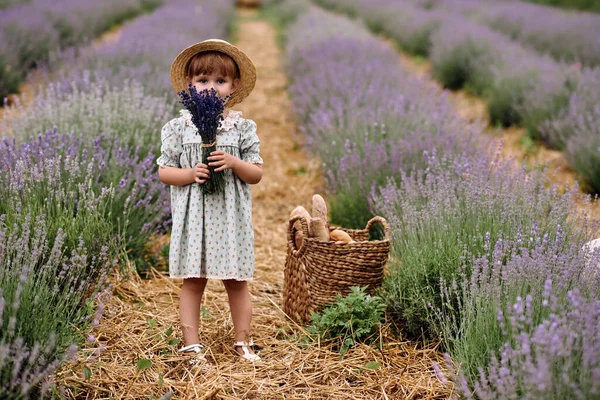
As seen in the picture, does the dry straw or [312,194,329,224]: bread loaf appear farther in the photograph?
[312,194,329,224]: bread loaf

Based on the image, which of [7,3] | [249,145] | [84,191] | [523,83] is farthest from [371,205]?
[7,3]

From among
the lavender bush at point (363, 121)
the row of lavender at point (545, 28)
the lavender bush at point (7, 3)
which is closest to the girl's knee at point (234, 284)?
the lavender bush at point (363, 121)

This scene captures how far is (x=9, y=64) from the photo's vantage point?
7.26 m

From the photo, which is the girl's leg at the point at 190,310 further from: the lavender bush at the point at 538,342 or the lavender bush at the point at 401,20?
the lavender bush at the point at 401,20

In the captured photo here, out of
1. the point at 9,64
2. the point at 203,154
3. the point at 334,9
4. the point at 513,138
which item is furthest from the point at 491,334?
the point at 334,9

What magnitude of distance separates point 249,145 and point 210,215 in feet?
1.06

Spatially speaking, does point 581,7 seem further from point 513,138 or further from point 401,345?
point 401,345

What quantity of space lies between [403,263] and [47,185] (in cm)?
171

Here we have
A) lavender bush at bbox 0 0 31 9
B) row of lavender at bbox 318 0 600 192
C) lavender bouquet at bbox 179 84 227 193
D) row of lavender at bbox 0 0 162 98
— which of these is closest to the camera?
lavender bouquet at bbox 179 84 227 193

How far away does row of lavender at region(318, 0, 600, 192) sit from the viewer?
16.9 feet

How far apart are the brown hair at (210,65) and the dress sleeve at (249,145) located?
0.75ft

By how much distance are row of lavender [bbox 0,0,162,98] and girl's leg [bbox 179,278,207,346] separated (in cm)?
526

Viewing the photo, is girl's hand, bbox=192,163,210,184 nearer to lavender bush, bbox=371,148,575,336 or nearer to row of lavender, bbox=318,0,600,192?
lavender bush, bbox=371,148,575,336

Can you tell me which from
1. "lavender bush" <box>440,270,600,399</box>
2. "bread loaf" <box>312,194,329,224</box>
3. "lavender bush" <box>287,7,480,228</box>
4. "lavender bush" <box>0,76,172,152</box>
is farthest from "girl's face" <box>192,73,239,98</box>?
"lavender bush" <box>287,7,480,228</box>
